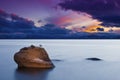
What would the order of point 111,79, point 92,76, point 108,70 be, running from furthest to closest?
point 108,70 < point 92,76 < point 111,79

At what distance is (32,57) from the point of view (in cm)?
4500

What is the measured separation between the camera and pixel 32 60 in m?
45.7

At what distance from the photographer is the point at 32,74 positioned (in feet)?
149

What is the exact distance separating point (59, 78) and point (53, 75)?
201 cm

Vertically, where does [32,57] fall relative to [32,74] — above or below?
above

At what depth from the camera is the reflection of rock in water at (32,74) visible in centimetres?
4403

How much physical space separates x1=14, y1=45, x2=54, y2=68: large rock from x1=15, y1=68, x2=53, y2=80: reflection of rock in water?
2.08 ft

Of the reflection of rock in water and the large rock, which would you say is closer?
the reflection of rock in water

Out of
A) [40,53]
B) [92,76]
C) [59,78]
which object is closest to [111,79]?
[92,76]

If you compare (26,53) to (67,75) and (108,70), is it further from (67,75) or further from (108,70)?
(108,70)

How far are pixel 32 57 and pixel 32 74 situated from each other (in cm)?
240

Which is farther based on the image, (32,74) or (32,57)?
(32,74)

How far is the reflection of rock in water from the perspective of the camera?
44.0 m

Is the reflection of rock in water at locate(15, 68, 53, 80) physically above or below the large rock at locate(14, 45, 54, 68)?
below
